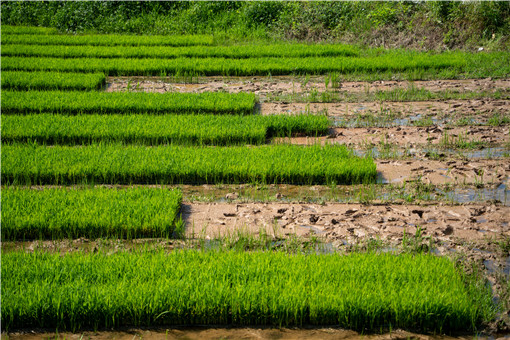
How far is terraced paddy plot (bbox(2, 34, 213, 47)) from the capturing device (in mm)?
11469

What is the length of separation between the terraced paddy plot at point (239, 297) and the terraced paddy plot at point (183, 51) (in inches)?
288

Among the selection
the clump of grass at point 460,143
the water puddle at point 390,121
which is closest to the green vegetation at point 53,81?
the water puddle at point 390,121

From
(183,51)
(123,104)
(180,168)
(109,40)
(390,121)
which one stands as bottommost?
(180,168)

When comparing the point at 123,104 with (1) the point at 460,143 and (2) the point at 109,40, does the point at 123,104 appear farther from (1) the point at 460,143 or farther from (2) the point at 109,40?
(2) the point at 109,40

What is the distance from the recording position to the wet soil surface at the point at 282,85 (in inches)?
323

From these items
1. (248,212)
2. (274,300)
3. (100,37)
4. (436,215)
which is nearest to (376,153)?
(436,215)

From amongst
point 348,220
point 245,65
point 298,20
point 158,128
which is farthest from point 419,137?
point 298,20

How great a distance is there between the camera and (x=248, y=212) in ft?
15.1

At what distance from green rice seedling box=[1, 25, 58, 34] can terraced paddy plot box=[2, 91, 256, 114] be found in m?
5.81

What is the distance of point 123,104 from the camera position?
288 inches

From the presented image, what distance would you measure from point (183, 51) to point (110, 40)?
6.79 ft

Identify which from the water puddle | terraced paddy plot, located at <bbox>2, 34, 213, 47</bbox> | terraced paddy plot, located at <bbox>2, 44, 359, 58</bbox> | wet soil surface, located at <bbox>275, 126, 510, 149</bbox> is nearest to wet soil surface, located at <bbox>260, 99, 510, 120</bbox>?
the water puddle

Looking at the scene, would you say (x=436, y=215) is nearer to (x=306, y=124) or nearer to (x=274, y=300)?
(x=274, y=300)

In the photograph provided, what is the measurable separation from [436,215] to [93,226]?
267cm
